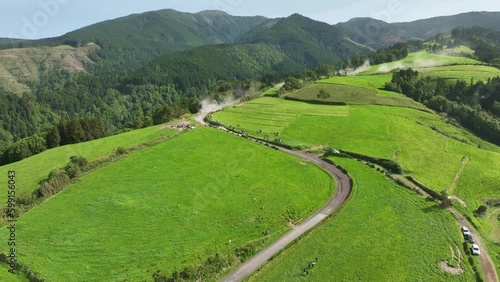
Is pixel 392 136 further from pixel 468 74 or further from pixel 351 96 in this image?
pixel 468 74

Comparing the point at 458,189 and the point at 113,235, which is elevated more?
the point at 113,235

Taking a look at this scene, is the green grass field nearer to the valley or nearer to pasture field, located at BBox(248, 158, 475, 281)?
the valley

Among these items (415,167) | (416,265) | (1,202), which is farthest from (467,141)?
(1,202)

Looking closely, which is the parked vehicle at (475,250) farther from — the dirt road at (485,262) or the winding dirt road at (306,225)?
the winding dirt road at (306,225)

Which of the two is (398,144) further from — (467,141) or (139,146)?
(139,146)

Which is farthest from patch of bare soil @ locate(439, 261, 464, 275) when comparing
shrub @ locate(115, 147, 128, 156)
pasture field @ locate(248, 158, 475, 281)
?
shrub @ locate(115, 147, 128, 156)

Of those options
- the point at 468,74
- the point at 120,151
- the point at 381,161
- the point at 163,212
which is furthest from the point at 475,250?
the point at 468,74
